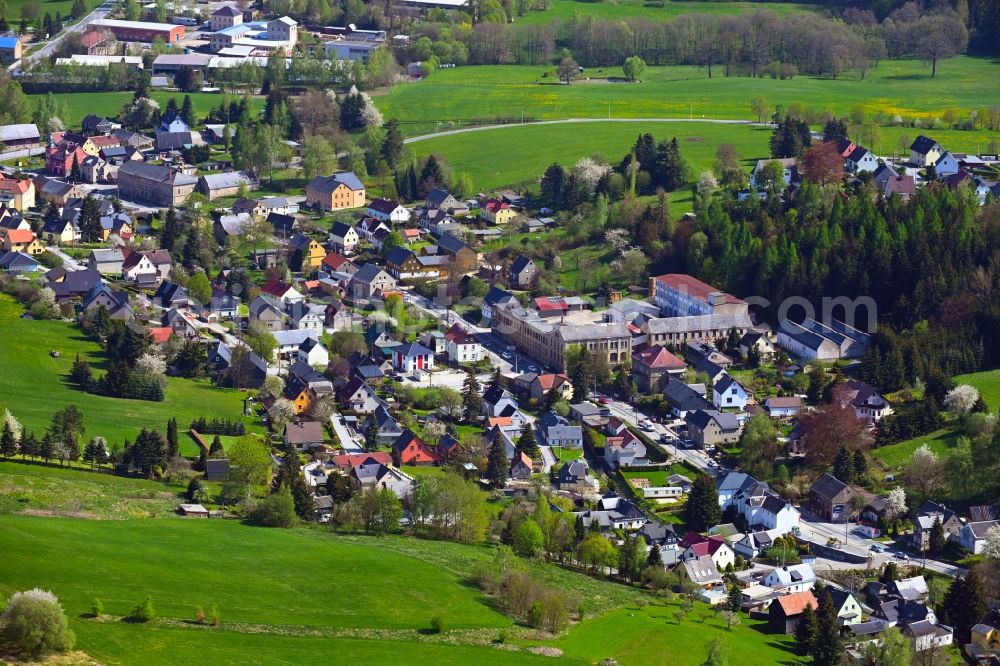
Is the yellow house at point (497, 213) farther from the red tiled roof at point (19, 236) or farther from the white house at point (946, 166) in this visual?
the red tiled roof at point (19, 236)

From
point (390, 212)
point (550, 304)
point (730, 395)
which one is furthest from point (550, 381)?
point (390, 212)

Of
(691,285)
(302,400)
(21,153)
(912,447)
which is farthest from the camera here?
(21,153)

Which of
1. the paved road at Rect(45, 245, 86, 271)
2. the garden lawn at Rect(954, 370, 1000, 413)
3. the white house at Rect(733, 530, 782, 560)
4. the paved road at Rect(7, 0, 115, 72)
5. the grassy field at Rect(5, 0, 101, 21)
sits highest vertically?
the grassy field at Rect(5, 0, 101, 21)

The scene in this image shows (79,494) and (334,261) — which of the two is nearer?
(79,494)

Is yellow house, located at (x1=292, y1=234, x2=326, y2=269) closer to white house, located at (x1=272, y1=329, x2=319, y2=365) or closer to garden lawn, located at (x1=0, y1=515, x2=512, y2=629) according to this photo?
white house, located at (x1=272, y1=329, x2=319, y2=365)

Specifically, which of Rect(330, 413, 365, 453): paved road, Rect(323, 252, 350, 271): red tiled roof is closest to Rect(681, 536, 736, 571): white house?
Rect(330, 413, 365, 453): paved road

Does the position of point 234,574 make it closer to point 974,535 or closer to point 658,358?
point 974,535
